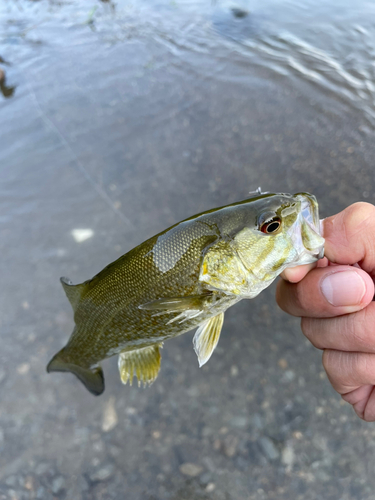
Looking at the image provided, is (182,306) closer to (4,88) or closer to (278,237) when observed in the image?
(278,237)

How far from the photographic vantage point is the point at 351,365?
6.48 ft

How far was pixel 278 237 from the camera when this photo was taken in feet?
5.51

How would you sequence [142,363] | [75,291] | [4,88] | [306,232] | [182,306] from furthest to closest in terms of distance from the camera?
[4,88], [142,363], [75,291], [182,306], [306,232]

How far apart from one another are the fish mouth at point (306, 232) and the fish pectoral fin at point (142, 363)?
4.22ft

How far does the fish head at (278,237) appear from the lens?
164cm

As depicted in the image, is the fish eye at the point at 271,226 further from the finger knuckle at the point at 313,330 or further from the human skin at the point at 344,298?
the finger knuckle at the point at 313,330

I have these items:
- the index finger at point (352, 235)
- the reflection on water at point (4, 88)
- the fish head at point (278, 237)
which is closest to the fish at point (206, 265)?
the fish head at point (278, 237)

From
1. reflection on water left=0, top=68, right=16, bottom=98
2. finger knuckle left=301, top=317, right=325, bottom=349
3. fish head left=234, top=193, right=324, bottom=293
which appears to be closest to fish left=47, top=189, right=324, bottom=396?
fish head left=234, top=193, right=324, bottom=293

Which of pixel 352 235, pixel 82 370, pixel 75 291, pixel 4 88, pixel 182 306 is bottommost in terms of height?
pixel 82 370

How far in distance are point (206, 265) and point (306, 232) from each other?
0.57m

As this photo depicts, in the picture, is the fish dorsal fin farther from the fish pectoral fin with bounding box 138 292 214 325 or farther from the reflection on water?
the reflection on water

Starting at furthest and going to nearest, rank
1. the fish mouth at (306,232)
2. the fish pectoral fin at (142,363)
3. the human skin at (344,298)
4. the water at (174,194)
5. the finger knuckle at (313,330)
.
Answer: the water at (174,194) → the fish pectoral fin at (142,363) → the finger knuckle at (313,330) → the human skin at (344,298) → the fish mouth at (306,232)

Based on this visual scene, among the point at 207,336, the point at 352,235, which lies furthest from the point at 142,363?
the point at 352,235

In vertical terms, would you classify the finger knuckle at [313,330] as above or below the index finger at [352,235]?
below
